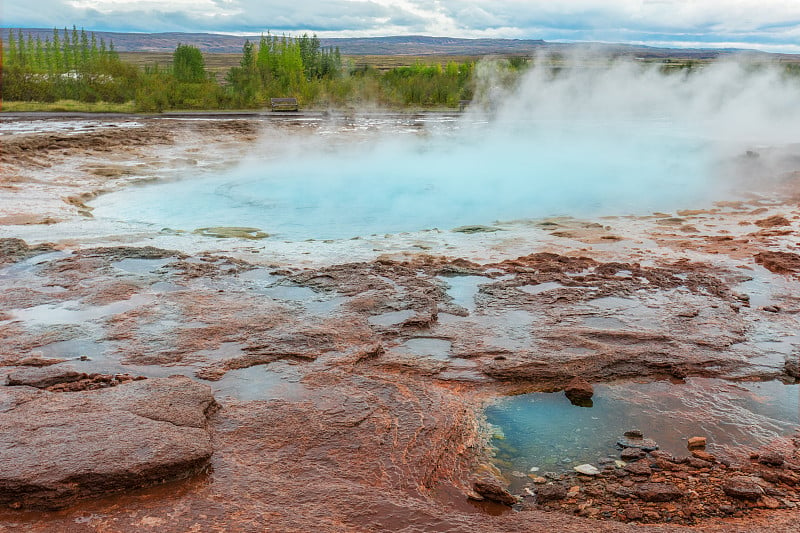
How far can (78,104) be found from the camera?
2781cm

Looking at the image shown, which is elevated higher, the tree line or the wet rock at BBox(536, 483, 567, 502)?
the tree line

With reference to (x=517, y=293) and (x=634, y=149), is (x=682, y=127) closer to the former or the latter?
(x=634, y=149)

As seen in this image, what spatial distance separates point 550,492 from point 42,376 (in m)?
2.99

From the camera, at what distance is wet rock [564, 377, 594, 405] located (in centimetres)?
410

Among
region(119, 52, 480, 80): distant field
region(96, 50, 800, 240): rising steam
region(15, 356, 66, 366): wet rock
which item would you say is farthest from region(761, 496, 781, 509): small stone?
region(119, 52, 480, 80): distant field

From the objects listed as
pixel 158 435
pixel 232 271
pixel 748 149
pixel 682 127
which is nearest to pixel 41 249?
pixel 232 271

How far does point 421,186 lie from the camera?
12.2 meters

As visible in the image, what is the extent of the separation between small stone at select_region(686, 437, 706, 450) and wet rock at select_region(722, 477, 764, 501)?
1.13 ft

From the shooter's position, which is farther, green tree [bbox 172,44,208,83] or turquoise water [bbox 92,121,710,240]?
green tree [bbox 172,44,208,83]

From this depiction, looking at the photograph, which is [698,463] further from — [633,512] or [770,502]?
[633,512]

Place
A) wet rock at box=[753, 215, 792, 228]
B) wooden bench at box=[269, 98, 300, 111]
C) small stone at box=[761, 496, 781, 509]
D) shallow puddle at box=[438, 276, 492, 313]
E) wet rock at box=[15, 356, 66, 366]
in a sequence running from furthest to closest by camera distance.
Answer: wooden bench at box=[269, 98, 300, 111]
wet rock at box=[753, 215, 792, 228]
shallow puddle at box=[438, 276, 492, 313]
wet rock at box=[15, 356, 66, 366]
small stone at box=[761, 496, 781, 509]

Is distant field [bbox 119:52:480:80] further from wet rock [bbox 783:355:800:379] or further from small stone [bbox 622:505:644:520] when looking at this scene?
small stone [bbox 622:505:644:520]

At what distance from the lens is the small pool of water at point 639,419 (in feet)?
11.5

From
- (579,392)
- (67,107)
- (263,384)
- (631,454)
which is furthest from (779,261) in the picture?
(67,107)
